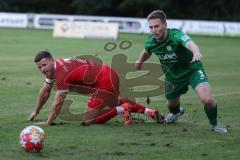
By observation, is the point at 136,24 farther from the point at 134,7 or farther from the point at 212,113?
the point at 212,113

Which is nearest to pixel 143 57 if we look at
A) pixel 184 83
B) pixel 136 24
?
pixel 184 83

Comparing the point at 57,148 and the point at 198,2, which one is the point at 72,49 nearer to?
the point at 57,148

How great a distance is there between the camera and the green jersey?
37.1ft

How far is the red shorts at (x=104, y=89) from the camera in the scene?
11.9 meters

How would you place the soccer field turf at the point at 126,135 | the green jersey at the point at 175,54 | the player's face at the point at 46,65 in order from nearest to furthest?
1. the soccer field turf at the point at 126,135
2. the player's face at the point at 46,65
3. the green jersey at the point at 175,54

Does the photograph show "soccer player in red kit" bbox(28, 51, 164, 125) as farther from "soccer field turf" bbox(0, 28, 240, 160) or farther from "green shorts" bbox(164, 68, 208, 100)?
"green shorts" bbox(164, 68, 208, 100)

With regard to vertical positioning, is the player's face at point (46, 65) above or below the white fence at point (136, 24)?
below

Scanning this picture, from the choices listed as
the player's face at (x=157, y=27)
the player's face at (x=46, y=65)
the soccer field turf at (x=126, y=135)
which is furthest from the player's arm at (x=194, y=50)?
the player's face at (x=46, y=65)

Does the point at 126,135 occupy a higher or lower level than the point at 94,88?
lower

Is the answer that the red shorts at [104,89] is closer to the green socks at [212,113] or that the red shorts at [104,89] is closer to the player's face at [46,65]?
the player's face at [46,65]

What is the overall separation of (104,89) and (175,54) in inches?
56.8

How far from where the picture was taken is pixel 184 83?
11.7 m

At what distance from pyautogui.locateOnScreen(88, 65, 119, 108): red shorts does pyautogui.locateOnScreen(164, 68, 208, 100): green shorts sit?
98 cm

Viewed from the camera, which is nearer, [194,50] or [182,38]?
[194,50]
